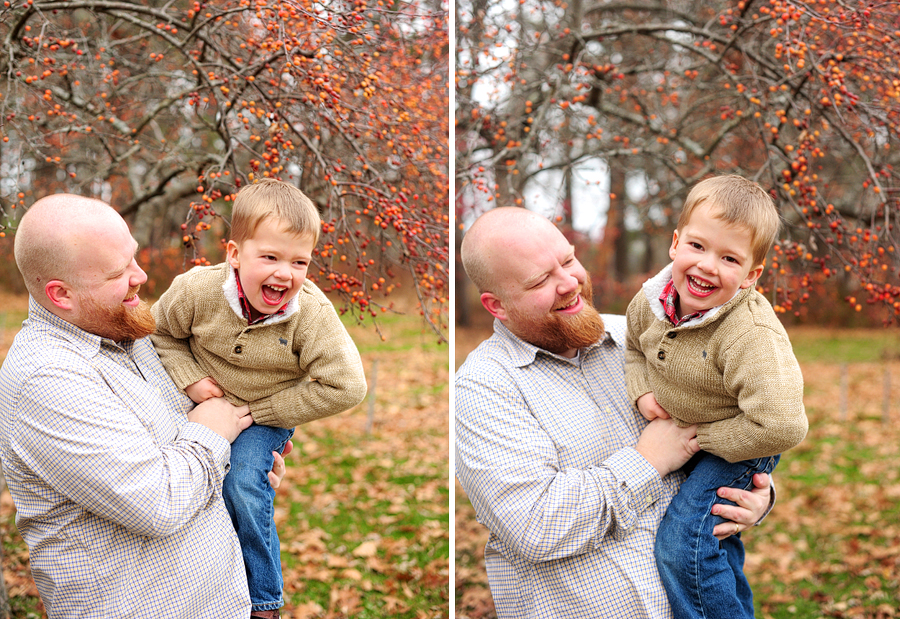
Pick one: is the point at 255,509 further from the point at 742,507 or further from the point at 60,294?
the point at 742,507

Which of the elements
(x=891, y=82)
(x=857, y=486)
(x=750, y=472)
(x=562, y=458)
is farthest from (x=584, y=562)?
(x=857, y=486)

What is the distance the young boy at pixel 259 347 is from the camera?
6.84 ft

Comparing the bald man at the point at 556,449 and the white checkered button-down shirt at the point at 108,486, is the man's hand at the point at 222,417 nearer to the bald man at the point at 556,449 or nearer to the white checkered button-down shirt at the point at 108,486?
the white checkered button-down shirt at the point at 108,486

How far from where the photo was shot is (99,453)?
1800 mm

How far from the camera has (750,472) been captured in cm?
219

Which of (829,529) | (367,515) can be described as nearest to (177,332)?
(367,515)

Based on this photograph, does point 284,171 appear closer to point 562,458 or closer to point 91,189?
point 562,458

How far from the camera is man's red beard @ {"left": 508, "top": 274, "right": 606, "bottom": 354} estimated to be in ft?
7.69

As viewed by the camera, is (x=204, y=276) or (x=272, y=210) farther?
(x=204, y=276)

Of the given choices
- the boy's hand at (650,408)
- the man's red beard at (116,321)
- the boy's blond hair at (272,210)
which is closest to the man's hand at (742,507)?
the boy's hand at (650,408)

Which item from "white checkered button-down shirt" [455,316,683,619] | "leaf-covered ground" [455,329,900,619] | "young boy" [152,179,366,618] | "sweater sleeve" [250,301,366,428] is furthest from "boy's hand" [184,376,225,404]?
"leaf-covered ground" [455,329,900,619]

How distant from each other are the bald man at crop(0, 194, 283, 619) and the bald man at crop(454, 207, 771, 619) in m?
0.75

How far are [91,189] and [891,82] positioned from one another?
3746mm

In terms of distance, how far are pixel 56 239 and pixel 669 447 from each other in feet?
5.70
